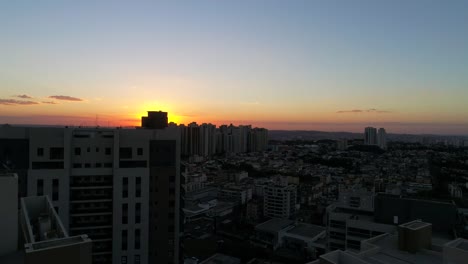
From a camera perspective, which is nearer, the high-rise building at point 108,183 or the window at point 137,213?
the high-rise building at point 108,183

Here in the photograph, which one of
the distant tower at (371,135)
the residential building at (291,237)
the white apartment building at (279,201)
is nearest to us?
the residential building at (291,237)

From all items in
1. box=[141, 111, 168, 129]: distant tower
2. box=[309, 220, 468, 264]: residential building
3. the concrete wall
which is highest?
box=[141, 111, 168, 129]: distant tower

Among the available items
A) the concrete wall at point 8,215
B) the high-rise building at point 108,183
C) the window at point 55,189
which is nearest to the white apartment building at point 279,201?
the high-rise building at point 108,183

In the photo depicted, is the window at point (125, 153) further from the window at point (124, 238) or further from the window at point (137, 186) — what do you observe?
the window at point (124, 238)

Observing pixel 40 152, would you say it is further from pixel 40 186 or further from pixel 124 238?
pixel 124 238

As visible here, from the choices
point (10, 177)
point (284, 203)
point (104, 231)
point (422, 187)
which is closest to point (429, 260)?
point (10, 177)

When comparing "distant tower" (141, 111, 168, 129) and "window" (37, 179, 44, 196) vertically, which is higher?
"distant tower" (141, 111, 168, 129)

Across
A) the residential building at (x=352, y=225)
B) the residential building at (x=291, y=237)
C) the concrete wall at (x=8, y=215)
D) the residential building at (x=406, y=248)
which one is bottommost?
the residential building at (x=291, y=237)

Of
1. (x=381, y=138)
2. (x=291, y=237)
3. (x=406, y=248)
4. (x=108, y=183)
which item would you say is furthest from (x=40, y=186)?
(x=381, y=138)

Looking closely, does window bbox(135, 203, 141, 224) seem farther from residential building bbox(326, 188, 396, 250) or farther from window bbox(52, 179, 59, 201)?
residential building bbox(326, 188, 396, 250)

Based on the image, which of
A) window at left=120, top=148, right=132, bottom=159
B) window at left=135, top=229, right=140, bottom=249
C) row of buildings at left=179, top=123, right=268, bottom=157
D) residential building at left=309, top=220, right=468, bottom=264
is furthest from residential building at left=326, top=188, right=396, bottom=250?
row of buildings at left=179, top=123, right=268, bottom=157
